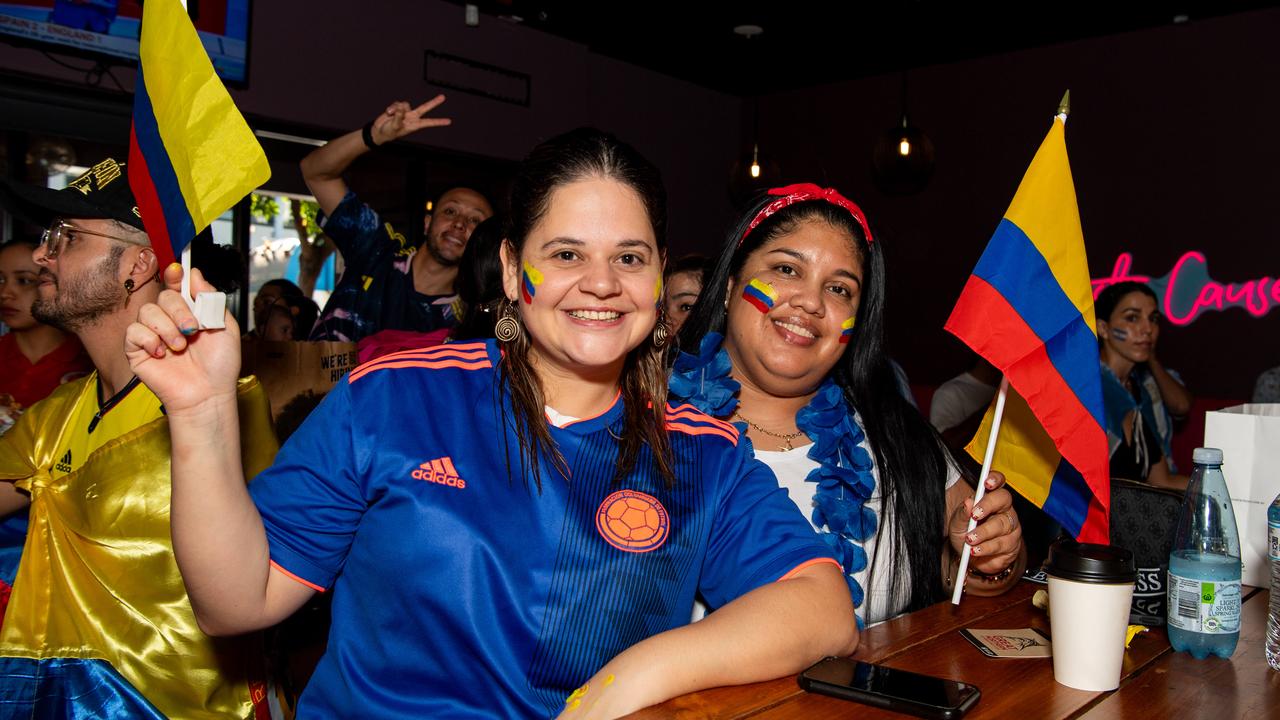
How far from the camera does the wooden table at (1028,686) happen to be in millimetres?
1251

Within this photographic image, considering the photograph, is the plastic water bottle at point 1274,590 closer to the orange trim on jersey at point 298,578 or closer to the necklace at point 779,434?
the necklace at point 779,434

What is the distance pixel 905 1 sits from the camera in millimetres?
6176

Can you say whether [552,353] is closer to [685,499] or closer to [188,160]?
[685,499]

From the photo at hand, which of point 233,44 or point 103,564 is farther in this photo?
point 233,44

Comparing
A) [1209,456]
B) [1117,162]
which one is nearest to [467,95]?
[1117,162]

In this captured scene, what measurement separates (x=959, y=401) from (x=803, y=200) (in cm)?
257

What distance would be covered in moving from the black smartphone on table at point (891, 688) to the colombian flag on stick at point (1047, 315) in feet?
1.74

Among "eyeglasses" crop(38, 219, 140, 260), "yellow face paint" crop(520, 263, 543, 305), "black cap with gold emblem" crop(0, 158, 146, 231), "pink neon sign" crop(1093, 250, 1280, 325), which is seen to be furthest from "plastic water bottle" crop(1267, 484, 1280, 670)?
"pink neon sign" crop(1093, 250, 1280, 325)

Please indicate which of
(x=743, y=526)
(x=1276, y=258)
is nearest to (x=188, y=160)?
(x=743, y=526)

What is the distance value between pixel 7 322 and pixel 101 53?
178 centimetres

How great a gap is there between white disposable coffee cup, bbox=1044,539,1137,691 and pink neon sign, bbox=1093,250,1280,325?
5692mm

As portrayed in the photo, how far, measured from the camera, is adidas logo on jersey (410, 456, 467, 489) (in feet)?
4.53

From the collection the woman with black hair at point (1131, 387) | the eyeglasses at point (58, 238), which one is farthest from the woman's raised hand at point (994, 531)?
the woman with black hair at point (1131, 387)

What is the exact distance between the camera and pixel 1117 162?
6801 millimetres
